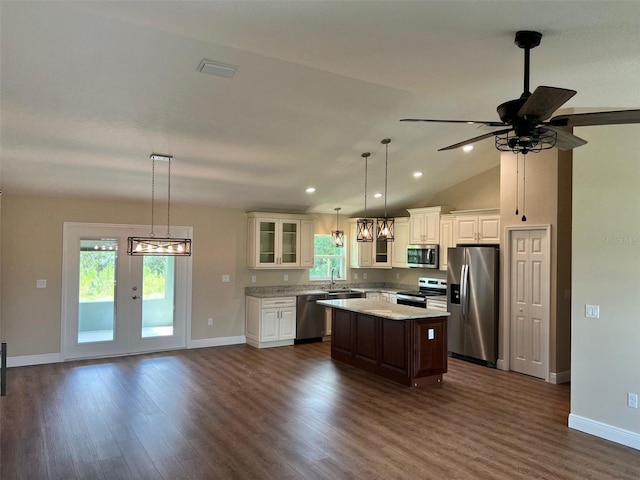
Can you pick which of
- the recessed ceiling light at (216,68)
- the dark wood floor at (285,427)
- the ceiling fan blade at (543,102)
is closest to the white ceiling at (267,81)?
the recessed ceiling light at (216,68)

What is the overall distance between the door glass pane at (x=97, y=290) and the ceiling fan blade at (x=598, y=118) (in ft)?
20.9

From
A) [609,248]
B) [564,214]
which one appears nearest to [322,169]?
[564,214]

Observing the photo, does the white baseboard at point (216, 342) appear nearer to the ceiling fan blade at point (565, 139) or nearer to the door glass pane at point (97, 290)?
the door glass pane at point (97, 290)

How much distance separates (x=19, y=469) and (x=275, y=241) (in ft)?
17.3

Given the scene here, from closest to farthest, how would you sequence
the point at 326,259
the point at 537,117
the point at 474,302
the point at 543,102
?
the point at 543,102 < the point at 537,117 < the point at 474,302 < the point at 326,259

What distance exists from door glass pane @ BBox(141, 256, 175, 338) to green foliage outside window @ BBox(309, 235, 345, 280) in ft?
8.89

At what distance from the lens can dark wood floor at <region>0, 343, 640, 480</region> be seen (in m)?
3.46

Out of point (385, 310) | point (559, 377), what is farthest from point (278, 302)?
point (559, 377)

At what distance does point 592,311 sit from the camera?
13.6ft

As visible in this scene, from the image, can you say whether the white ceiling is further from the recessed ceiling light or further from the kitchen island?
the kitchen island

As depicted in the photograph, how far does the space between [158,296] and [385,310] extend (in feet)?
12.2

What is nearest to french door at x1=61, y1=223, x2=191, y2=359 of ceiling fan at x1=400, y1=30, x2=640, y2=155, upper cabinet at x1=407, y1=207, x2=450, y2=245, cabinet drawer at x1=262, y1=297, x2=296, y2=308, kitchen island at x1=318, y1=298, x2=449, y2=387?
cabinet drawer at x1=262, y1=297, x2=296, y2=308

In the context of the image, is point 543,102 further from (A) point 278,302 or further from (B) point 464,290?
(A) point 278,302

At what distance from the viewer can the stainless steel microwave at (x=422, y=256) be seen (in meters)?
7.89
